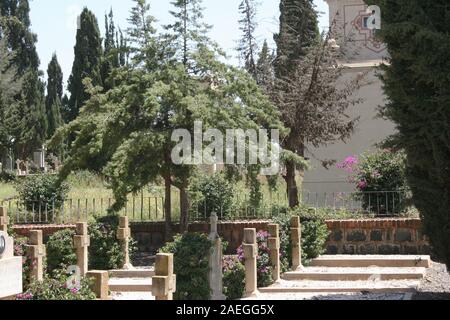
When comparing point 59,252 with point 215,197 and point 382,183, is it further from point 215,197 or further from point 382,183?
point 382,183

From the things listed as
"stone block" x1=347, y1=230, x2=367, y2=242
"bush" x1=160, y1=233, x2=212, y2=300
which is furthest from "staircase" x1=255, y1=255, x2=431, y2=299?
"bush" x1=160, y1=233, x2=212, y2=300

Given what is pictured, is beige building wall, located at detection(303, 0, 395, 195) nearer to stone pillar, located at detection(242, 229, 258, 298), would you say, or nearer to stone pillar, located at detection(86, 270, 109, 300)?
stone pillar, located at detection(242, 229, 258, 298)

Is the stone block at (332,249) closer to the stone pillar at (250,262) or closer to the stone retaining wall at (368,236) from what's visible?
the stone retaining wall at (368,236)

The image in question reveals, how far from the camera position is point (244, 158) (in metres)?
12.4

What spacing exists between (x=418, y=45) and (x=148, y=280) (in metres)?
6.24

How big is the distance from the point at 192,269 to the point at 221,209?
540 centimetres

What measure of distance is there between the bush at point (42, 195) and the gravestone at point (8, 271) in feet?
27.6

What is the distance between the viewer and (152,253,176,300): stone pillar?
5.92 metres

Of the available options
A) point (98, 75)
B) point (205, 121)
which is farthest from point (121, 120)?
point (98, 75)

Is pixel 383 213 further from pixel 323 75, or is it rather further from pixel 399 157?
pixel 323 75

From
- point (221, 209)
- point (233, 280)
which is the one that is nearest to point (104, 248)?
point (221, 209)

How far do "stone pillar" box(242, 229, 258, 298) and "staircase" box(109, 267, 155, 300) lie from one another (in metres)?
1.53

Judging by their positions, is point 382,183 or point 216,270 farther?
point 382,183

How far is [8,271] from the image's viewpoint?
6.28m
